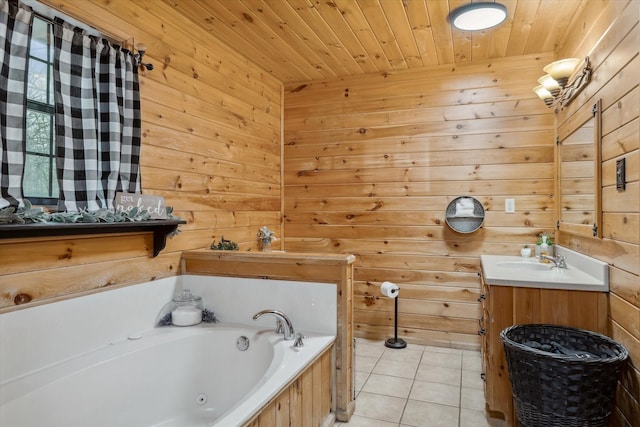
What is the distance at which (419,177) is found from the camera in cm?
359

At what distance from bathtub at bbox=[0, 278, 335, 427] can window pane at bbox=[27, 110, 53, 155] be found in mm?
722

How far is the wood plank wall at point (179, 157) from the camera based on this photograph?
1.86 metres

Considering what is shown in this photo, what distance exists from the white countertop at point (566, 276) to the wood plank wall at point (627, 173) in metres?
0.06

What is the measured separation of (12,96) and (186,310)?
1.39m

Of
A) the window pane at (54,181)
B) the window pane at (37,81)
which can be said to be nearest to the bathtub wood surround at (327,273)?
the window pane at (54,181)


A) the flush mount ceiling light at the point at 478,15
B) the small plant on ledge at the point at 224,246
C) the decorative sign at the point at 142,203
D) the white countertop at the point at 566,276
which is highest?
the flush mount ceiling light at the point at 478,15

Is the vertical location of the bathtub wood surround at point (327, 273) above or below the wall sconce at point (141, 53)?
below

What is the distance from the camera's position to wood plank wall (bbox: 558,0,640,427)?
64.5 inches

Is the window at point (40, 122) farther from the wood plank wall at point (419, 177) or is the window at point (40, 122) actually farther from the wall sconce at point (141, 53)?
the wood plank wall at point (419, 177)

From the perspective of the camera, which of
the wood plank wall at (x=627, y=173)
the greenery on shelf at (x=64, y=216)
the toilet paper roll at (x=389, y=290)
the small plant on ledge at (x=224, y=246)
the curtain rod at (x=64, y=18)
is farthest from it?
the toilet paper roll at (x=389, y=290)

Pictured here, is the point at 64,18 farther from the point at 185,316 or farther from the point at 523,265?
the point at 523,265

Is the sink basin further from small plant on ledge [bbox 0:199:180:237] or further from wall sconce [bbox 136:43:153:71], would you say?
wall sconce [bbox 136:43:153:71]

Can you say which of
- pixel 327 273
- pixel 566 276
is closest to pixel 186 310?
pixel 327 273

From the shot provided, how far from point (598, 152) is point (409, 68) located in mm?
1919
